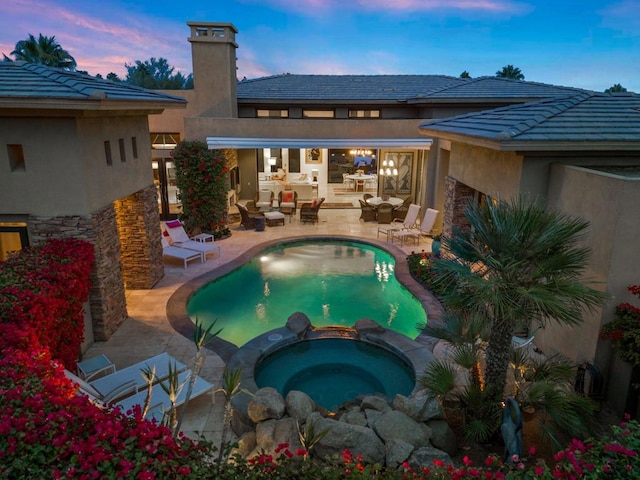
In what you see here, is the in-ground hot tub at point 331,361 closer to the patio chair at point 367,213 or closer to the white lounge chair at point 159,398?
the white lounge chair at point 159,398

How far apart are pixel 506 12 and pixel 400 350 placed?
6405 centimetres

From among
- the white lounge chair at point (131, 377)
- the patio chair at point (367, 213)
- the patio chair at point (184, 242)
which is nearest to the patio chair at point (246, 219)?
the patio chair at point (184, 242)

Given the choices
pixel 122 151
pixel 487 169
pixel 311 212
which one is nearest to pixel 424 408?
pixel 487 169

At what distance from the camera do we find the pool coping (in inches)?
435

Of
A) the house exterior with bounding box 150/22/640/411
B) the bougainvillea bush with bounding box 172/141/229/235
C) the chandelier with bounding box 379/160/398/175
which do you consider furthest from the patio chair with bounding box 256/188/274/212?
the chandelier with bounding box 379/160/398/175

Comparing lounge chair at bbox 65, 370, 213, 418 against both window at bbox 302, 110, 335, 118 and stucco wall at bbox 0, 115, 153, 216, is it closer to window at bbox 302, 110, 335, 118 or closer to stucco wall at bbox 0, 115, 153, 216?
stucco wall at bbox 0, 115, 153, 216

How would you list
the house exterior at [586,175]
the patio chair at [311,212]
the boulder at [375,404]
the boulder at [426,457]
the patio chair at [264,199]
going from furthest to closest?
the patio chair at [264,199] → the patio chair at [311,212] → the boulder at [375,404] → the house exterior at [586,175] → the boulder at [426,457]

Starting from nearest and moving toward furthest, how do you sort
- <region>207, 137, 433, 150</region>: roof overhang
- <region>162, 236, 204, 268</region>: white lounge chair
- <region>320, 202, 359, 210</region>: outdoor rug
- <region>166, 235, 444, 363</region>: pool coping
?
<region>166, 235, 444, 363</region>: pool coping, <region>162, 236, 204, 268</region>: white lounge chair, <region>207, 137, 433, 150</region>: roof overhang, <region>320, 202, 359, 210</region>: outdoor rug

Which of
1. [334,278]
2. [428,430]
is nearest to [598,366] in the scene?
[428,430]

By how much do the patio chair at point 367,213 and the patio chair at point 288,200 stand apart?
11.8ft

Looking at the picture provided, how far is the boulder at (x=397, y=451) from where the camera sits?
6102mm

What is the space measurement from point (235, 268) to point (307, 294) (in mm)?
3150

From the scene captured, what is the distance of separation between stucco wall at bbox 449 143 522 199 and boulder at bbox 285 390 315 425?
614 centimetres

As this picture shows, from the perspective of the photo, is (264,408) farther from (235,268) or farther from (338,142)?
(338,142)
